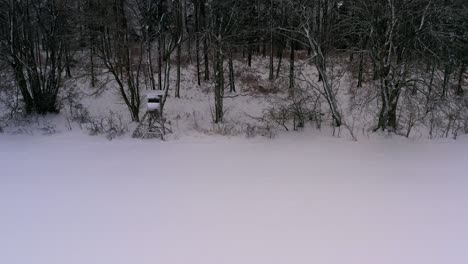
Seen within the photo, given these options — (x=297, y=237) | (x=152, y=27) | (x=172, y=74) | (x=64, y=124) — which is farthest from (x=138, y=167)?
(x=172, y=74)

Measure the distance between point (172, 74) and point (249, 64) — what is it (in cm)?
500

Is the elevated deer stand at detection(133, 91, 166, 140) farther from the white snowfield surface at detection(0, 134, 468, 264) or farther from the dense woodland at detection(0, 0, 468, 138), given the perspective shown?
the dense woodland at detection(0, 0, 468, 138)

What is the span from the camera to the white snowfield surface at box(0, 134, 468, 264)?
5.13 meters

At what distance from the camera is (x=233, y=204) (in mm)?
6578

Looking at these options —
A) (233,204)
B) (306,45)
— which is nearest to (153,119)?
(233,204)

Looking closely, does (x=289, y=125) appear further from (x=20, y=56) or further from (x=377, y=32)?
(x=20, y=56)

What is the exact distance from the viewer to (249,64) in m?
21.8

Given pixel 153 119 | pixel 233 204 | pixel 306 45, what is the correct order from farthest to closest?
pixel 306 45 → pixel 153 119 → pixel 233 204

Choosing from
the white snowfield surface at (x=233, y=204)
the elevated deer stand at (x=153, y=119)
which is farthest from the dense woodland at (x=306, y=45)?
the white snowfield surface at (x=233, y=204)

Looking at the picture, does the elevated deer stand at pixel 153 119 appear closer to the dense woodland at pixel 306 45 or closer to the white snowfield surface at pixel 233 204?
the white snowfield surface at pixel 233 204

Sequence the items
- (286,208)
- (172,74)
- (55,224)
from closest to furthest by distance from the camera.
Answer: (55,224)
(286,208)
(172,74)

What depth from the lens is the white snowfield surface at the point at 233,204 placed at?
513 centimetres

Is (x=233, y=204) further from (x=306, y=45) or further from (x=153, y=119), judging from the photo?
(x=306, y=45)

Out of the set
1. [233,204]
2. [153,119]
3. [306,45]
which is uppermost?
[306,45]
